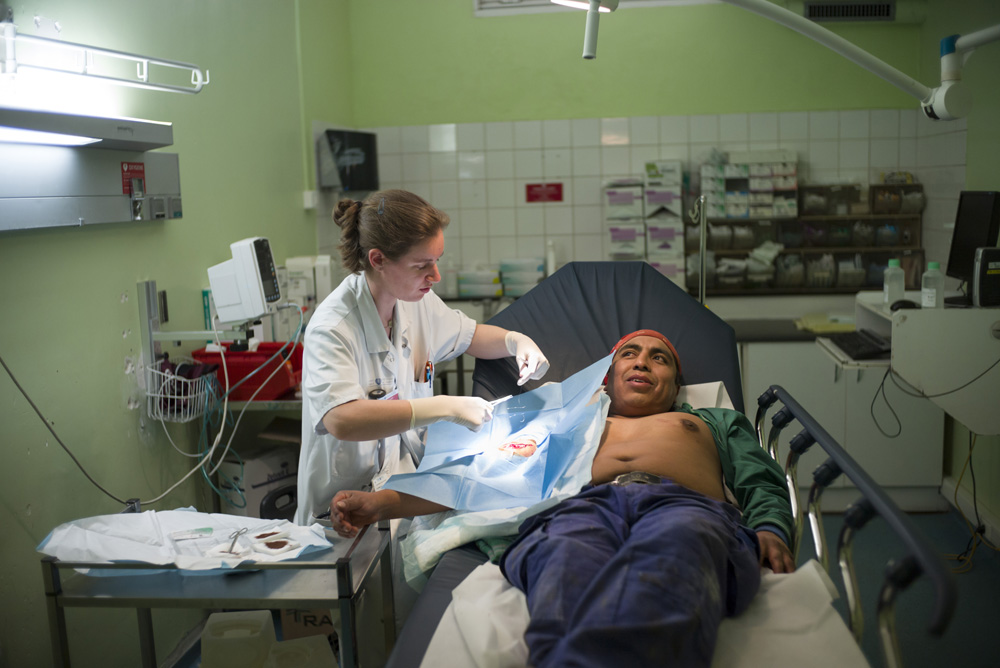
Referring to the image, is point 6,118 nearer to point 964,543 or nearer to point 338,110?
point 338,110

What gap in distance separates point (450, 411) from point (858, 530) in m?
1.08

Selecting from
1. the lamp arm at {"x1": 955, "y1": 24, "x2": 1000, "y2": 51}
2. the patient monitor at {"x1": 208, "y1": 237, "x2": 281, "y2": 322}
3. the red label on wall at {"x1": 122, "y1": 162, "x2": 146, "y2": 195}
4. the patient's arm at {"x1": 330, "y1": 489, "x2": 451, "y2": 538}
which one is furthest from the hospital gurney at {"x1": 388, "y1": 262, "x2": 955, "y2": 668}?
the red label on wall at {"x1": 122, "y1": 162, "x2": 146, "y2": 195}

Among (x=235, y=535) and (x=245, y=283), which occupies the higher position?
(x=245, y=283)

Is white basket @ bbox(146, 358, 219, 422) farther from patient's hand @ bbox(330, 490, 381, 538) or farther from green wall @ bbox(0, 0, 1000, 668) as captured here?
patient's hand @ bbox(330, 490, 381, 538)

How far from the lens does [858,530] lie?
1354mm

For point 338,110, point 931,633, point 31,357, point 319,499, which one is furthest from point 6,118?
point 338,110

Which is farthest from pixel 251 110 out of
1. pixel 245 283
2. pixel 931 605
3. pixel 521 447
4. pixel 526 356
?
pixel 931 605

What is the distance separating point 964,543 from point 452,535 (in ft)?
8.72

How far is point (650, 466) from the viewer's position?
2.14 metres

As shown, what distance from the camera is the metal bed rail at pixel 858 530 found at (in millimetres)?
1072

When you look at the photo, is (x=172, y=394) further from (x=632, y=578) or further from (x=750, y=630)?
(x=750, y=630)

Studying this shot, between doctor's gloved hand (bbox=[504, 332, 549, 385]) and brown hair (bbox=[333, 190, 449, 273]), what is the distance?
55cm

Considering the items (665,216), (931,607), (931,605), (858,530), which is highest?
(665,216)

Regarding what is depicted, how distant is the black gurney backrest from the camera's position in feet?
8.80
